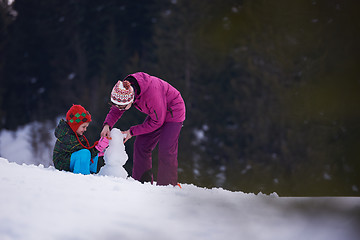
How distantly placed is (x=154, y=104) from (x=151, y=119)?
182mm

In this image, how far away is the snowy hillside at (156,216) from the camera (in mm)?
2416

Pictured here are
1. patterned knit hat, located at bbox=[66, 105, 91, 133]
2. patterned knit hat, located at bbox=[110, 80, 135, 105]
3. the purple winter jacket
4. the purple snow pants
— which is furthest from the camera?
the purple snow pants

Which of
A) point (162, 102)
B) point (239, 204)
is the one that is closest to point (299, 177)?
point (162, 102)

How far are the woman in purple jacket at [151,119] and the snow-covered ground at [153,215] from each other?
4.75 ft

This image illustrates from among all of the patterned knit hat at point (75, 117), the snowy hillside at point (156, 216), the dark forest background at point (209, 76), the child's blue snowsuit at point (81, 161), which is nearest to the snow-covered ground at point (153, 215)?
the snowy hillside at point (156, 216)

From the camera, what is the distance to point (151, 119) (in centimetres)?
480

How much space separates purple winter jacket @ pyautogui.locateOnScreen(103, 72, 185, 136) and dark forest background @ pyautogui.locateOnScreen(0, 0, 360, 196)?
4950 mm

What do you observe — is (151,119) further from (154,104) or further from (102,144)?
(102,144)

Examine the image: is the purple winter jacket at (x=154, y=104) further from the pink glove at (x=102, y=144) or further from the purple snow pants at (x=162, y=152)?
the pink glove at (x=102, y=144)

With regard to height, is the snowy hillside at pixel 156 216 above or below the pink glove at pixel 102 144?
below

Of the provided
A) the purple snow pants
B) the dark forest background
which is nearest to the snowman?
the purple snow pants

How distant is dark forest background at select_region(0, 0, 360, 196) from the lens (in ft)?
43.0

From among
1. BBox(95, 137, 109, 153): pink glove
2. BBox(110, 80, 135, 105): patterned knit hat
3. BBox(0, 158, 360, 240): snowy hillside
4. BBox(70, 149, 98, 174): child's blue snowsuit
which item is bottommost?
BBox(0, 158, 360, 240): snowy hillside

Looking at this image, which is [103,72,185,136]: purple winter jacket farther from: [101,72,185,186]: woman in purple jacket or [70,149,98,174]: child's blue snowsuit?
[70,149,98,174]: child's blue snowsuit
